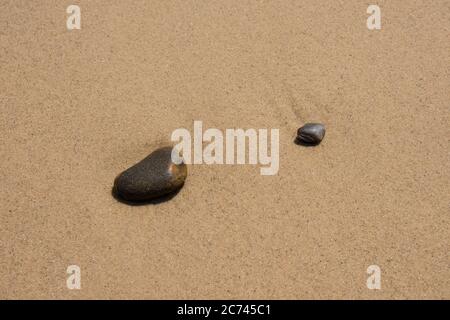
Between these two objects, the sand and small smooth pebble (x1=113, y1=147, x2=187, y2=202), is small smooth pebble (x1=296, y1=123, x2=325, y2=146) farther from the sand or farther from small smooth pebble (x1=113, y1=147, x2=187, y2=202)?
small smooth pebble (x1=113, y1=147, x2=187, y2=202)

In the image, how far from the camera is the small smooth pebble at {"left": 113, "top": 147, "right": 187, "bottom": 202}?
2.25m

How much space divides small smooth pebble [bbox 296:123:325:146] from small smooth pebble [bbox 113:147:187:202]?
69 cm

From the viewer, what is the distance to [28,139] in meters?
2.47

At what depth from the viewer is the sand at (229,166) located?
2172 millimetres

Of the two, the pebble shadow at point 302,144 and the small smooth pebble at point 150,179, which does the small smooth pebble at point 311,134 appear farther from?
the small smooth pebble at point 150,179

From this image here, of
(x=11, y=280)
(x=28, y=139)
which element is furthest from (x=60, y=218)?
(x=28, y=139)

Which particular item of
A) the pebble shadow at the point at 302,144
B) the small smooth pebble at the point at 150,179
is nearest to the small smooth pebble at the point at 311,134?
the pebble shadow at the point at 302,144

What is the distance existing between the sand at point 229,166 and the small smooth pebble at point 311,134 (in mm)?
45

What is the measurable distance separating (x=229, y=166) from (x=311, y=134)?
1.62 ft

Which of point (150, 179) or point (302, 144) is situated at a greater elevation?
point (302, 144)

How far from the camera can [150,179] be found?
2248 millimetres

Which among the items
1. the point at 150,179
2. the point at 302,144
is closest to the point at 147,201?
the point at 150,179

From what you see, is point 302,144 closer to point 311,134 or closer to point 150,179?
point 311,134
